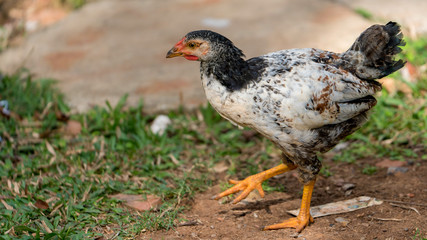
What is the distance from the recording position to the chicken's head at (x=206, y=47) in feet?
11.5

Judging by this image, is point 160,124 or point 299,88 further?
point 160,124

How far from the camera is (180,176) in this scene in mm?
4449

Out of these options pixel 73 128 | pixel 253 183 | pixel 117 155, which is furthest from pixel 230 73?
pixel 73 128

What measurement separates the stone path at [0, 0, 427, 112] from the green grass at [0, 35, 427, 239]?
1.24 ft

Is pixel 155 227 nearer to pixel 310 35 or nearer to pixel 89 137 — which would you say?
pixel 89 137

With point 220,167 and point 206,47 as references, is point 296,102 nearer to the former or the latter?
point 206,47

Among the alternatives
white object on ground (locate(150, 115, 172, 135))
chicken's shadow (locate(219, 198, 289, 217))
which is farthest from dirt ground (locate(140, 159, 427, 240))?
white object on ground (locate(150, 115, 172, 135))

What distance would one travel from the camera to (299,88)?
3414 mm

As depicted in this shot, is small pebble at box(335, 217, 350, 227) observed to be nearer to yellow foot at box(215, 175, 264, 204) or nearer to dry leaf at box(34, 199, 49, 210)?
yellow foot at box(215, 175, 264, 204)

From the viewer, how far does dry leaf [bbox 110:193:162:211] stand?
3.96 m

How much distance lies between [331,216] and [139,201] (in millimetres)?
1520

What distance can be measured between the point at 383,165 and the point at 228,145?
1493mm

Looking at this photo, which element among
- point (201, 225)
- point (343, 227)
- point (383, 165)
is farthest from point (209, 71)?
point (383, 165)

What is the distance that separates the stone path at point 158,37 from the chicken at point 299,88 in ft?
6.69
